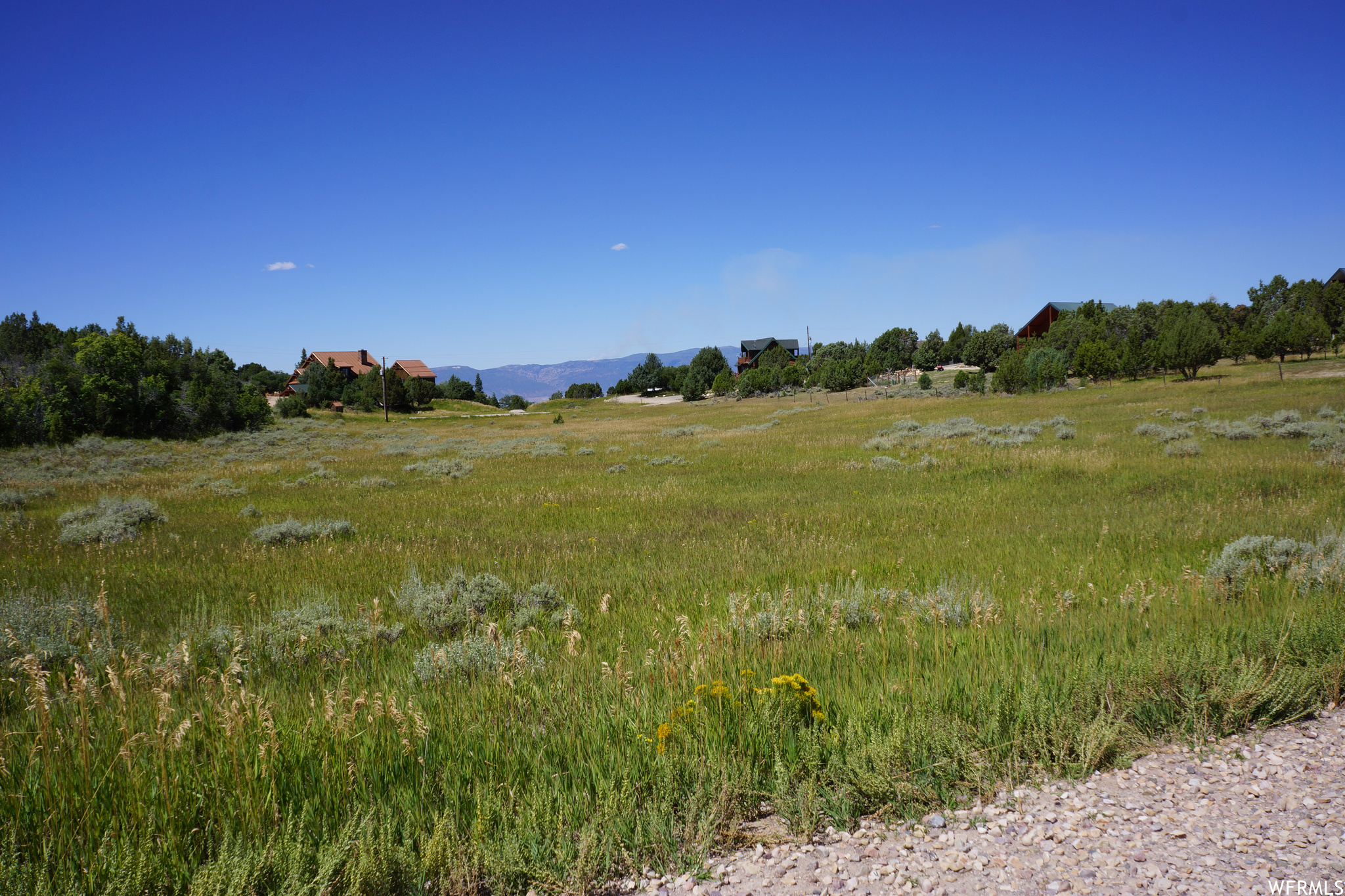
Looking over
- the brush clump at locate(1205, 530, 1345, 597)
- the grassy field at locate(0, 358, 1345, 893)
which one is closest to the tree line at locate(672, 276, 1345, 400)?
the grassy field at locate(0, 358, 1345, 893)

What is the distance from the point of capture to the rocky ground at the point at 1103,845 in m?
2.83

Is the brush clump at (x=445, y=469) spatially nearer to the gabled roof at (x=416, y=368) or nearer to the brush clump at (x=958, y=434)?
the brush clump at (x=958, y=434)

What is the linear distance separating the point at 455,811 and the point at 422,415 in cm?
9057

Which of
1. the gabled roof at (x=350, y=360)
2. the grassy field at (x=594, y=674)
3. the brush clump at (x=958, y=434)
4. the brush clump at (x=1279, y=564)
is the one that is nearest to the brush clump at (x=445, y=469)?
the grassy field at (x=594, y=674)

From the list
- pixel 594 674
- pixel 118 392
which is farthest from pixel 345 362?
pixel 594 674

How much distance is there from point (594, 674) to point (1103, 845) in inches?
128

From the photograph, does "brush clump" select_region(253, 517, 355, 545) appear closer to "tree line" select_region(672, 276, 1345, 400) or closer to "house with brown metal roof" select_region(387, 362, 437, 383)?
"tree line" select_region(672, 276, 1345, 400)

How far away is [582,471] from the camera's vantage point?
22672 millimetres

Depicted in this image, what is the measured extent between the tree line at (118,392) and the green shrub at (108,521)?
3366 centimetres

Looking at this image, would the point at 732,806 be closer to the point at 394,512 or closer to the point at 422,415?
the point at 394,512

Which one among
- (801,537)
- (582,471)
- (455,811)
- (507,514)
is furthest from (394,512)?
(455,811)

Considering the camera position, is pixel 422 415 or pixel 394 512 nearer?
pixel 394 512

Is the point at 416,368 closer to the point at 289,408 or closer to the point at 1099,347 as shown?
the point at 289,408

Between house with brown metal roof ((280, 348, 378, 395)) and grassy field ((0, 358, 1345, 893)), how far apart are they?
123563 millimetres
